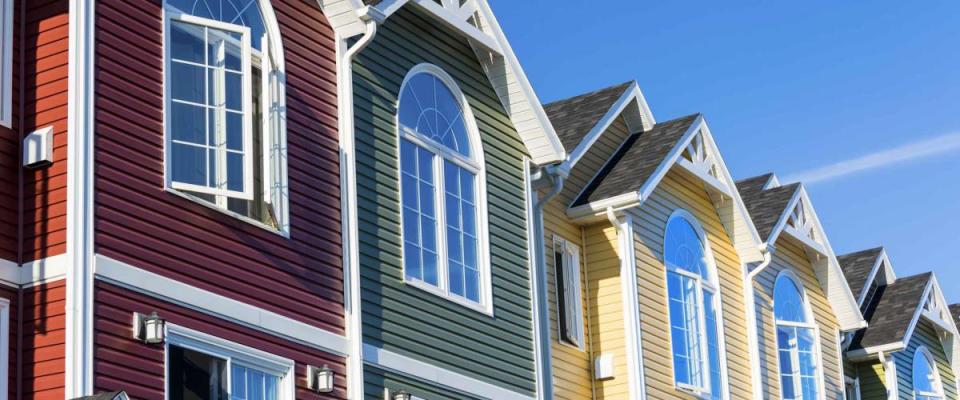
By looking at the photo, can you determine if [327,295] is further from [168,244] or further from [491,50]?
[491,50]

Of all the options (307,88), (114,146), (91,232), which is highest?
(307,88)

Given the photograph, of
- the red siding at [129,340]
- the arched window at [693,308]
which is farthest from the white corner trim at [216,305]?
the arched window at [693,308]

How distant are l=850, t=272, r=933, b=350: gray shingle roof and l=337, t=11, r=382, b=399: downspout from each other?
15356mm

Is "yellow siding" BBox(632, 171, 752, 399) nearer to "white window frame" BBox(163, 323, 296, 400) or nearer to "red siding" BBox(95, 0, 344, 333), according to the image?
"red siding" BBox(95, 0, 344, 333)

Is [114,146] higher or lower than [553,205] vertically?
lower

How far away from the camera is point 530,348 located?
18.9m

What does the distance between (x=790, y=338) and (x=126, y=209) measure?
15.1 metres

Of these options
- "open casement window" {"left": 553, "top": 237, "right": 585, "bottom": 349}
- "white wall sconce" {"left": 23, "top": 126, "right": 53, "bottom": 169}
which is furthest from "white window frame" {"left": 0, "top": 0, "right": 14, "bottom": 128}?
"open casement window" {"left": 553, "top": 237, "right": 585, "bottom": 349}

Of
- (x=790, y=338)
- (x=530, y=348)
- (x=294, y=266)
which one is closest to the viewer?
(x=294, y=266)

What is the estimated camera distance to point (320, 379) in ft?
48.9

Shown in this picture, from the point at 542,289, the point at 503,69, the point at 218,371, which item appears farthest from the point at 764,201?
the point at 218,371

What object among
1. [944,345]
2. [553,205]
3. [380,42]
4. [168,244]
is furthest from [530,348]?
[944,345]

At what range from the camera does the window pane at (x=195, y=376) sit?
13.3m

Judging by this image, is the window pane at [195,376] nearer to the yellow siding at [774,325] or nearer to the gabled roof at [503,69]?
the gabled roof at [503,69]
